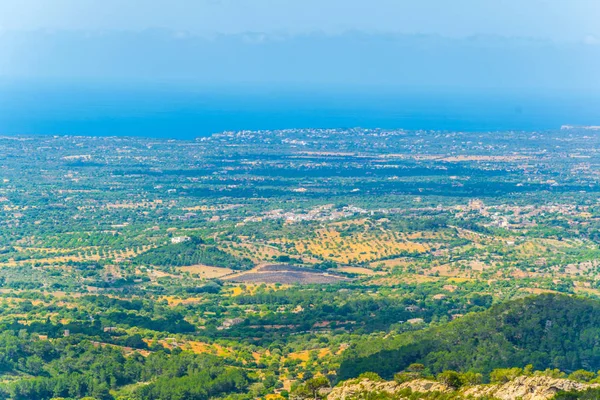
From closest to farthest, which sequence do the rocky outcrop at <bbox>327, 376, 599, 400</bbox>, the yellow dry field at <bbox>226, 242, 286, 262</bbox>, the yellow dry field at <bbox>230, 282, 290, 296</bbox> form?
the rocky outcrop at <bbox>327, 376, 599, 400</bbox> < the yellow dry field at <bbox>230, 282, 290, 296</bbox> < the yellow dry field at <bbox>226, 242, 286, 262</bbox>

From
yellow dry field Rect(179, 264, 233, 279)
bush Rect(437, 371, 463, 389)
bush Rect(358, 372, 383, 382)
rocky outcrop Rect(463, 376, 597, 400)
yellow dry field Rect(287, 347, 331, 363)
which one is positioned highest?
rocky outcrop Rect(463, 376, 597, 400)

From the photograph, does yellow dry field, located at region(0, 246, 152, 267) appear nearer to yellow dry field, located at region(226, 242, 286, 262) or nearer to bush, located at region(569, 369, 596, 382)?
yellow dry field, located at region(226, 242, 286, 262)

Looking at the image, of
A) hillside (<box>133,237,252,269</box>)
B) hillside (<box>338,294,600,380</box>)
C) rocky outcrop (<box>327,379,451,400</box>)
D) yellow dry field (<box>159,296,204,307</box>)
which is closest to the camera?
rocky outcrop (<box>327,379,451,400</box>)

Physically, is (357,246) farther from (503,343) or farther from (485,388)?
(485,388)

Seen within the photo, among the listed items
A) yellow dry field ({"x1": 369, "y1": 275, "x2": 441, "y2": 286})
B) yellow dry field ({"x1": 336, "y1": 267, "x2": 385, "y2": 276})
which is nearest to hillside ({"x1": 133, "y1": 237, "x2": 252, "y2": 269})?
yellow dry field ({"x1": 336, "y1": 267, "x2": 385, "y2": 276})

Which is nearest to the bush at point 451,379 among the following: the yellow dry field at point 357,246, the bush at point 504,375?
the bush at point 504,375

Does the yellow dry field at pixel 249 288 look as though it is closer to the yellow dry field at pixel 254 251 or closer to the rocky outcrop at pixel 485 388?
the yellow dry field at pixel 254 251

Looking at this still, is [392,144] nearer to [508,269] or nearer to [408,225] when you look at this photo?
[408,225]
